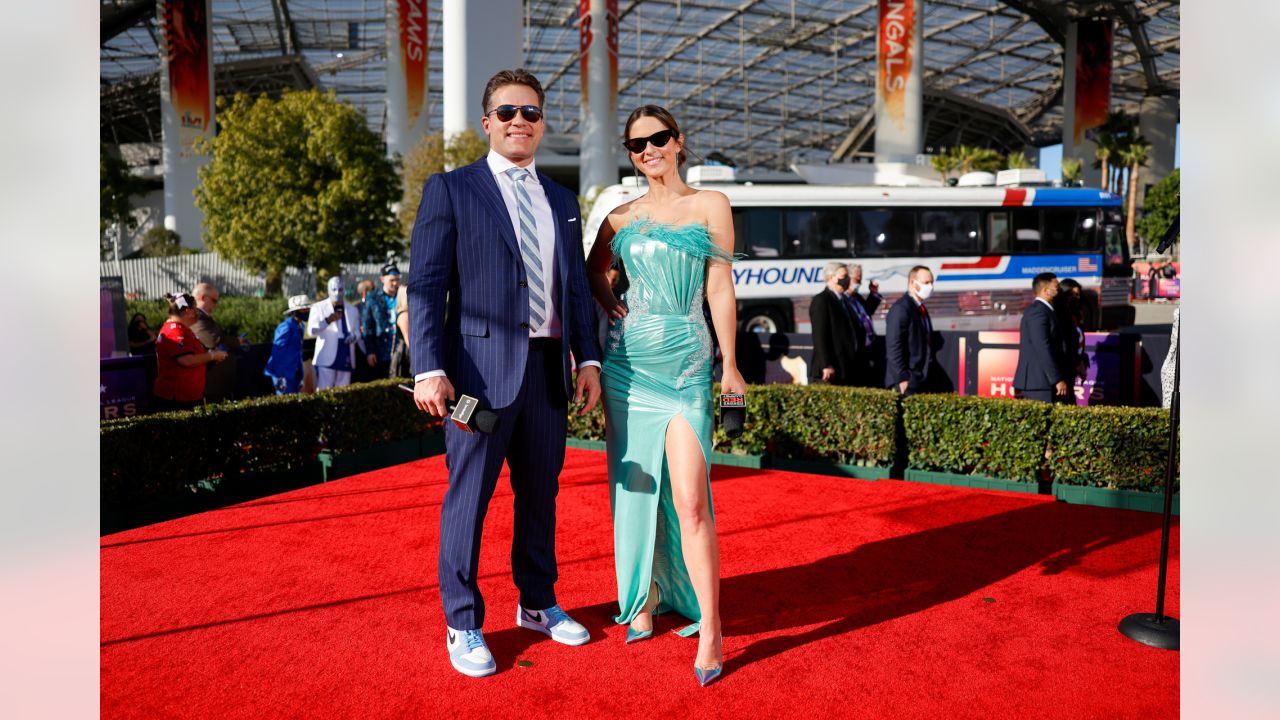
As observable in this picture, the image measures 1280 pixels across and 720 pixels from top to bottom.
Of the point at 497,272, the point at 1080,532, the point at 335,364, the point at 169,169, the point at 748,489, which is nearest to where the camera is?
the point at 497,272

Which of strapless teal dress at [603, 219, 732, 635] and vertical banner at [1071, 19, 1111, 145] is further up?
vertical banner at [1071, 19, 1111, 145]

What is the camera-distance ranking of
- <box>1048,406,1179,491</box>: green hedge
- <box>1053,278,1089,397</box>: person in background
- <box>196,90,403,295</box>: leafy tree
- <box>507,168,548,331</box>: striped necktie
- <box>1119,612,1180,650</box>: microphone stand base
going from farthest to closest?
1. <box>196,90,403,295</box>: leafy tree
2. <box>1053,278,1089,397</box>: person in background
3. <box>1048,406,1179,491</box>: green hedge
4. <box>1119,612,1180,650</box>: microphone stand base
5. <box>507,168,548,331</box>: striped necktie

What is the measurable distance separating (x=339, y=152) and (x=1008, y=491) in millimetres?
20527

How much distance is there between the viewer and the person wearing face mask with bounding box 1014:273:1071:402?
748cm

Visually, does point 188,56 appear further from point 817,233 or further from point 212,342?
point 212,342

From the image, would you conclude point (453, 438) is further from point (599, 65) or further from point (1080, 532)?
point (599, 65)

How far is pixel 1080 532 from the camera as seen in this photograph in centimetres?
565

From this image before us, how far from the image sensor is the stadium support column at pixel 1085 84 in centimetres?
4203

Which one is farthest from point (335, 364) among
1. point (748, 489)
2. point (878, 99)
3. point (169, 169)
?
point (169, 169)

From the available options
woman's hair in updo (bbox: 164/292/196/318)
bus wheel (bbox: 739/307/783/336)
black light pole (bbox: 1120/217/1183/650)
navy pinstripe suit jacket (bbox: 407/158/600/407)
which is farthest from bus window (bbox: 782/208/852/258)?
navy pinstripe suit jacket (bbox: 407/158/600/407)

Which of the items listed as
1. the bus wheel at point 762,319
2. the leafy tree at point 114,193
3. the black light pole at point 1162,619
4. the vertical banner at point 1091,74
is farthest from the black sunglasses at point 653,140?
the vertical banner at point 1091,74

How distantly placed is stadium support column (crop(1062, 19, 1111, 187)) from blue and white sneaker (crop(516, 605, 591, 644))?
44718mm

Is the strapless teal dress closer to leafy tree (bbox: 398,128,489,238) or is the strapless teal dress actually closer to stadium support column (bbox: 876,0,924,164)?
leafy tree (bbox: 398,128,489,238)

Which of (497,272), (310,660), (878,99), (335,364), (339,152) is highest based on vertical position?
(878,99)
